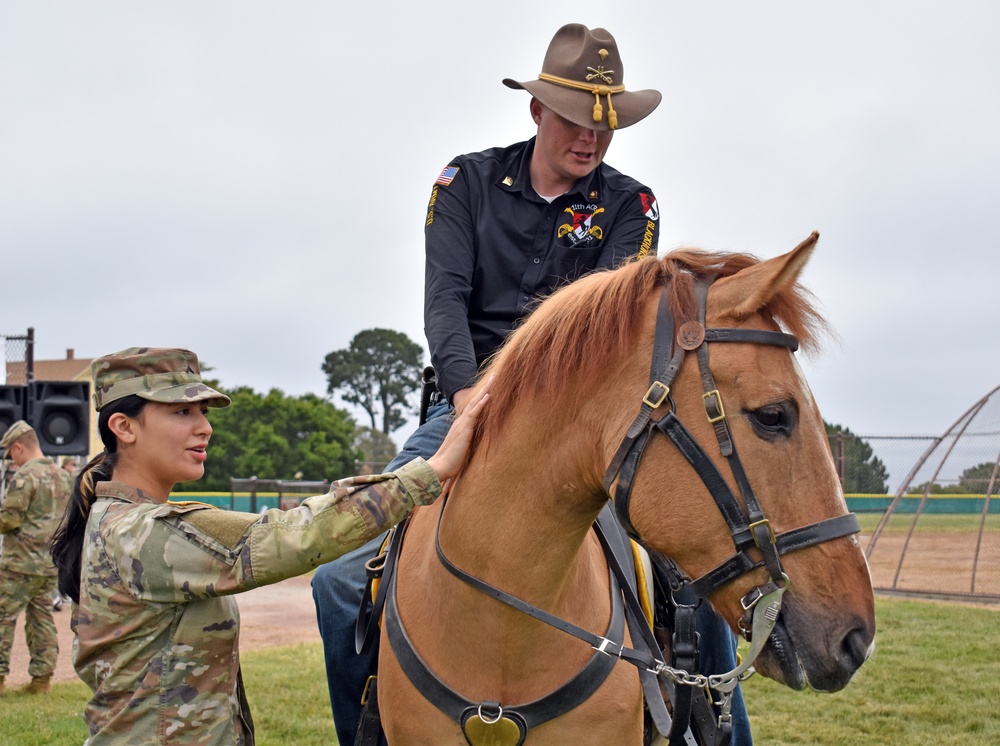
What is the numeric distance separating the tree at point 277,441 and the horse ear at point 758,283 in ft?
156

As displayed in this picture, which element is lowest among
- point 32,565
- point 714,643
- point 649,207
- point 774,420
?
point 32,565

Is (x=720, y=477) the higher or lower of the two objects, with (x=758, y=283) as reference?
lower

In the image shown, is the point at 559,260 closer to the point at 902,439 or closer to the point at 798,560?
→ the point at 798,560

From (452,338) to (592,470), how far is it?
39.9 inches

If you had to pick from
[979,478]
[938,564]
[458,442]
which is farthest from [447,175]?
[938,564]

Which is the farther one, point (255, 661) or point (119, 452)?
point (255, 661)

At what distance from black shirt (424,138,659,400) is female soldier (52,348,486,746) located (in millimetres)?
1071

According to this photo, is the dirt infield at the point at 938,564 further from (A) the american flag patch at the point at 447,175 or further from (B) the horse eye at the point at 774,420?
(B) the horse eye at the point at 774,420

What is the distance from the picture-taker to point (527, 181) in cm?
381

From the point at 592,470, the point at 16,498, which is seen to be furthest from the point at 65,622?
the point at 592,470

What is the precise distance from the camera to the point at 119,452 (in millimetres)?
2887

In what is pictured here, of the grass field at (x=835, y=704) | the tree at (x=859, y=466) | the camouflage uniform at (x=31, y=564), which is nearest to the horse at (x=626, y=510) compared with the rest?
the grass field at (x=835, y=704)

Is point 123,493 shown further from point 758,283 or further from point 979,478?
point 979,478

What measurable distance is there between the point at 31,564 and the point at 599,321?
9.16 m
